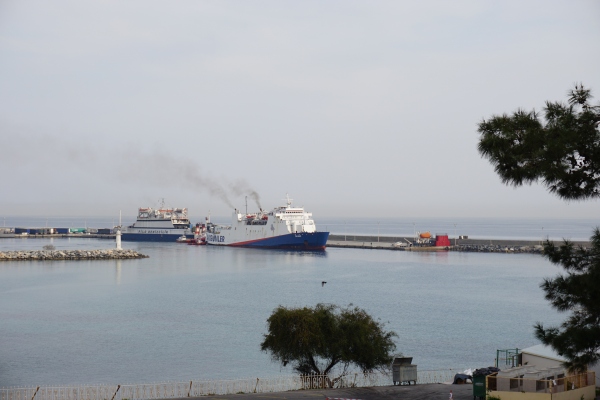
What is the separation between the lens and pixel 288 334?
13273 mm

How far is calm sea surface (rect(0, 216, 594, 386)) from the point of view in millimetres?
17094

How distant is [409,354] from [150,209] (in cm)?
6552

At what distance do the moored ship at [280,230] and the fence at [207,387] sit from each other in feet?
144

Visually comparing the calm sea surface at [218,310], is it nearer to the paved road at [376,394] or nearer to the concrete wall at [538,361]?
the paved road at [376,394]

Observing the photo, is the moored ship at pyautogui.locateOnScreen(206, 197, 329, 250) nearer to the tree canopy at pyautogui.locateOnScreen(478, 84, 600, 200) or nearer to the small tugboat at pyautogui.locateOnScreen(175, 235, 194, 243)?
the small tugboat at pyautogui.locateOnScreen(175, 235, 194, 243)

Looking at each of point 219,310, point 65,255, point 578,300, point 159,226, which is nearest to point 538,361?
point 578,300

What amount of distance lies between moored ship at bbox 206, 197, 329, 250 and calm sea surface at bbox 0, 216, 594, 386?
29.8 feet

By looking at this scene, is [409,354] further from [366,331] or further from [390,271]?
[390,271]

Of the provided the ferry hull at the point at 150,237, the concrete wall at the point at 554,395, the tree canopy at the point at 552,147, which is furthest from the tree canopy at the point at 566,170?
the ferry hull at the point at 150,237

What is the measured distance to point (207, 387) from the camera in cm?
1376

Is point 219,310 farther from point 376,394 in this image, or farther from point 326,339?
point 376,394

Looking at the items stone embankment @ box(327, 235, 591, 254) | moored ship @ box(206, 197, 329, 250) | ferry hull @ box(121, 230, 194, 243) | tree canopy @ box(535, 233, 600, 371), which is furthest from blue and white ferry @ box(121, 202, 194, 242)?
tree canopy @ box(535, 233, 600, 371)

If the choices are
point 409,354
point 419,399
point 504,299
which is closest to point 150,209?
point 504,299

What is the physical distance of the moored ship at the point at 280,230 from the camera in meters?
59.2
